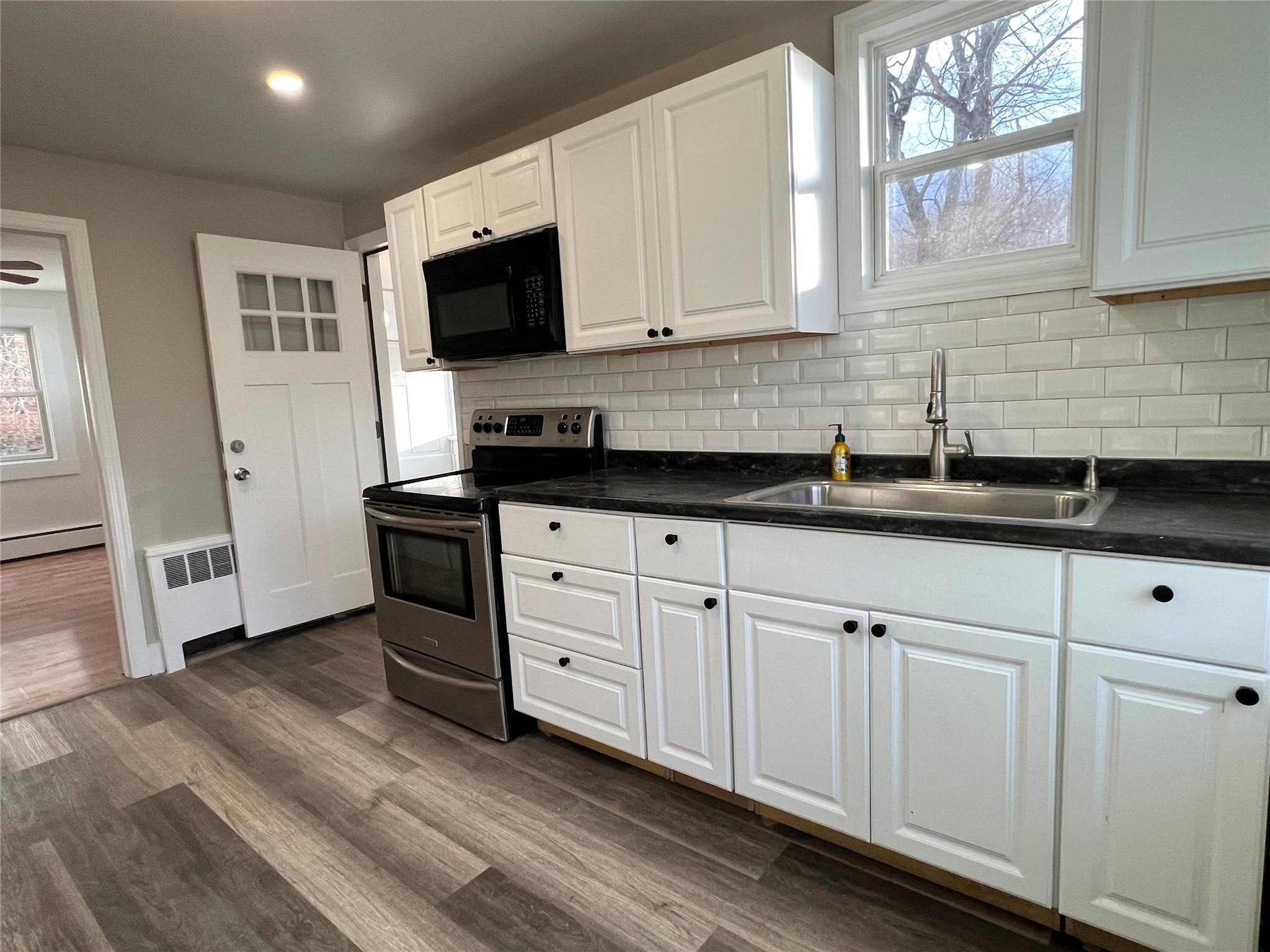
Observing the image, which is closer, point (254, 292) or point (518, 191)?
point (518, 191)

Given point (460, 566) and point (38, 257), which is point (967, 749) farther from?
point (38, 257)

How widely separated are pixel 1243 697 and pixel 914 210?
4.83ft

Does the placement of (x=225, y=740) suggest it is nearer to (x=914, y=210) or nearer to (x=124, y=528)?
(x=124, y=528)

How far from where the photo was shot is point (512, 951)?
151cm

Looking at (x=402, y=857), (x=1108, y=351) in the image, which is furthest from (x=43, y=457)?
(x=1108, y=351)

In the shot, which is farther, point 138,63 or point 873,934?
point 138,63

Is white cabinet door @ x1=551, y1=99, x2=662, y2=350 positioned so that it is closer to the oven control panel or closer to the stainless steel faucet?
the oven control panel

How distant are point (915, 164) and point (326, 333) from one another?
3.20m

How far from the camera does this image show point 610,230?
7.33ft

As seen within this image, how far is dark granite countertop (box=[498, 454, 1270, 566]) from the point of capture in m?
1.17

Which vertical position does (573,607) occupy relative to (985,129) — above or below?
below

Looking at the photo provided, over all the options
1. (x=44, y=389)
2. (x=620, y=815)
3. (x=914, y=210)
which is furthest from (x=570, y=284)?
(x=44, y=389)

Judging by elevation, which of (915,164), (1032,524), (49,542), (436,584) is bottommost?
(49,542)

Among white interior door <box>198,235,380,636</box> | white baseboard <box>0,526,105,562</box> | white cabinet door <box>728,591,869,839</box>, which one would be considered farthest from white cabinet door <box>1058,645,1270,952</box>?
white baseboard <box>0,526,105,562</box>
